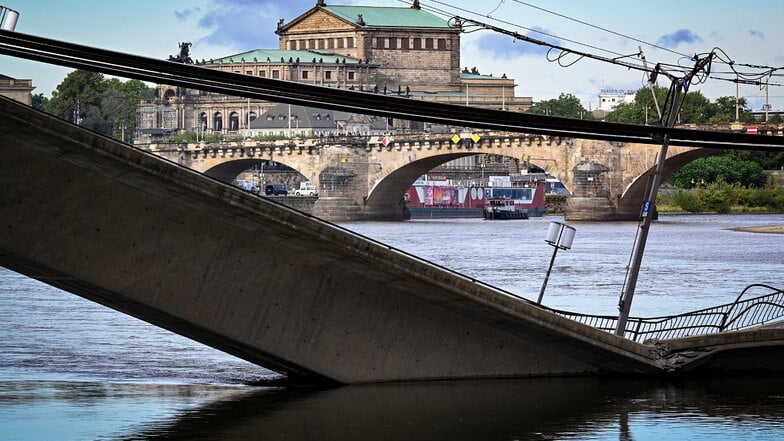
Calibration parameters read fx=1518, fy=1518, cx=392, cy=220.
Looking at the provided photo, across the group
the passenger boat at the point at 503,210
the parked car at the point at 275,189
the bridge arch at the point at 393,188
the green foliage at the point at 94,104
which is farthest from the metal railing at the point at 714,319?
the green foliage at the point at 94,104

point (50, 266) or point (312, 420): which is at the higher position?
point (50, 266)

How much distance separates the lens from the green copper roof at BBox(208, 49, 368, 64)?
544 feet

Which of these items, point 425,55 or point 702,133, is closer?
point 702,133

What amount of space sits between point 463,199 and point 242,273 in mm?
100256

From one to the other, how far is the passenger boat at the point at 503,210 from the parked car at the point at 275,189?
28.6 meters

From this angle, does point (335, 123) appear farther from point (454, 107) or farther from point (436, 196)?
point (454, 107)

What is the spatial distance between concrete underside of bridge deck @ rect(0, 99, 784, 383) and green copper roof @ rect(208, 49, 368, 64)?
151389 millimetres

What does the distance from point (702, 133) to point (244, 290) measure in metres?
4.27

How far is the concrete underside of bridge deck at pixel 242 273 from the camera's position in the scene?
12.4 metres

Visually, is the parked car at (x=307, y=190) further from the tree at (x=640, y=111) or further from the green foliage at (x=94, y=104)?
the tree at (x=640, y=111)

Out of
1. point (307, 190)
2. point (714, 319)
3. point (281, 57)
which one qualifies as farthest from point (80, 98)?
point (714, 319)

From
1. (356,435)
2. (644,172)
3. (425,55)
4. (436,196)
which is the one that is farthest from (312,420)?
(425,55)

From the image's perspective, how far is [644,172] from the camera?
89438 millimetres

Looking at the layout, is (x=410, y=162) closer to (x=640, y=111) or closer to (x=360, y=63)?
(x=640, y=111)
